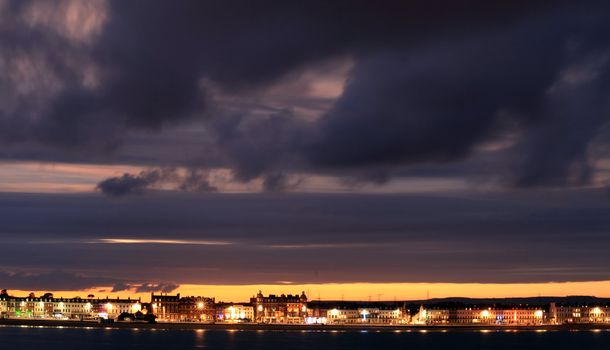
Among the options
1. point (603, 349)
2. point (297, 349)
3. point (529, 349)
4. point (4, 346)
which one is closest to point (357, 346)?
point (297, 349)

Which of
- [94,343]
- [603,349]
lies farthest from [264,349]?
[603,349]

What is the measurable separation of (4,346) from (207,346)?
119ft

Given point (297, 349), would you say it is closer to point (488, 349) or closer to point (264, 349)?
point (264, 349)

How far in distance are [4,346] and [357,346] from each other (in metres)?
65.3

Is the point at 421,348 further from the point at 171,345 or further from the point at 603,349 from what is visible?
the point at 171,345

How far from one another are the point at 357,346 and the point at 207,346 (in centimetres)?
2900

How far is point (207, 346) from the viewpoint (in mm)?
191875

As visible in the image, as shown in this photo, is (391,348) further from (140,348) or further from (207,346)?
(140,348)

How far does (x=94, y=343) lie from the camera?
199375 millimetres

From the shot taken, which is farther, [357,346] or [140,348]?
[357,346]

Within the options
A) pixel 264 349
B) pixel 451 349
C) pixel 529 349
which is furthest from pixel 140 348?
pixel 529 349

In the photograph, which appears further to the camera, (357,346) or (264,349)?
(357,346)

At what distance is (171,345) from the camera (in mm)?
194500

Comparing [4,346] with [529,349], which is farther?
[529,349]
